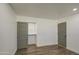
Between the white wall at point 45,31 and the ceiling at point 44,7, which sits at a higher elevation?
the ceiling at point 44,7

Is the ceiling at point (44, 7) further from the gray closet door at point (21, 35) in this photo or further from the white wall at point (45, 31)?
the white wall at point (45, 31)

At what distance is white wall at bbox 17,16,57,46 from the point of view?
5.06 metres

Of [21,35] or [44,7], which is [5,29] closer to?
[44,7]

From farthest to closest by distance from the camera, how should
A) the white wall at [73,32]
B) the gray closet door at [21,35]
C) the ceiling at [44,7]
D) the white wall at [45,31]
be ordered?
the white wall at [45,31] → the gray closet door at [21,35] → the white wall at [73,32] → the ceiling at [44,7]

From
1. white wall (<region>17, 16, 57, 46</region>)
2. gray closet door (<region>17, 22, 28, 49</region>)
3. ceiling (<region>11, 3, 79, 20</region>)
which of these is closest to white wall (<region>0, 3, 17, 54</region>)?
ceiling (<region>11, 3, 79, 20</region>)

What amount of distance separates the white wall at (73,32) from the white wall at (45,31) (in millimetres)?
1425

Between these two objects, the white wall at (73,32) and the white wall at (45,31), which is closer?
the white wall at (73,32)

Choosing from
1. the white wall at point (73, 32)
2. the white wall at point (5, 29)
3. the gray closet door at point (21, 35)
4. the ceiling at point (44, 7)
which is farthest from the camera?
the gray closet door at point (21, 35)

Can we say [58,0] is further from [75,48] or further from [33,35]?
[33,35]

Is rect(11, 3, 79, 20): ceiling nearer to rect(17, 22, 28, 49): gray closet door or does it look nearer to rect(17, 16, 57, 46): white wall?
rect(17, 22, 28, 49): gray closet door

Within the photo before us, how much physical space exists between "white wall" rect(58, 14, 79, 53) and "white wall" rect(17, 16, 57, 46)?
1.42 metres

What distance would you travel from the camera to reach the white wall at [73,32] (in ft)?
11.9

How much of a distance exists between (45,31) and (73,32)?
1892 mm

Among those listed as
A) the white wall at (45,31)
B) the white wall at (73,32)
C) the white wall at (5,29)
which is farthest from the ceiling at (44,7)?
the white wall at (45,31)
